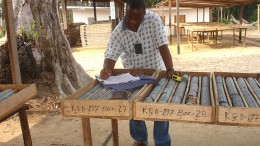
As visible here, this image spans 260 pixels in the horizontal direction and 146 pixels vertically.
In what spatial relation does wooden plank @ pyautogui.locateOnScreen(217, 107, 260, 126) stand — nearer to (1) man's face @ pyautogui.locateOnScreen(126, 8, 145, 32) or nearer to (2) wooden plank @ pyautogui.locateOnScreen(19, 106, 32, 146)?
(1) man's face @ pyautogui.locateOnScreen(126, 8, 145, 32)

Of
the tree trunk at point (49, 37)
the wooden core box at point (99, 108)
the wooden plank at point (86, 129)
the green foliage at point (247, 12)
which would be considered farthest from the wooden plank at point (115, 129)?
the green foliage at point (247, 12)

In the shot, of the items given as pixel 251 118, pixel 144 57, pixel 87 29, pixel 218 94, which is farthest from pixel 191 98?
pixel 87 29

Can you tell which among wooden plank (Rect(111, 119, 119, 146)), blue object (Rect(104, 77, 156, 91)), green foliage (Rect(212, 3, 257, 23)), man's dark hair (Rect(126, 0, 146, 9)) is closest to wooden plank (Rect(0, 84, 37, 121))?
blue object (Rect(104, 77, 156, 91))

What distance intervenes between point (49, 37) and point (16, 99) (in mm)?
3548

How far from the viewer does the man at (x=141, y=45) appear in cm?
307

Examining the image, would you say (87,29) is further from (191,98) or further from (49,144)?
(191,98)

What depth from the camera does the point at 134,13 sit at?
304cm

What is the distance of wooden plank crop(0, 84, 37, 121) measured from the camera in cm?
265

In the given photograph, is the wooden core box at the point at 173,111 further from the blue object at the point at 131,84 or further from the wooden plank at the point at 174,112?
the blue object at the point at 131,84

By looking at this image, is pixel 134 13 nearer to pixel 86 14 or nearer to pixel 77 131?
pixel 77 131

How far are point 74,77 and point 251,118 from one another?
17.0 ft

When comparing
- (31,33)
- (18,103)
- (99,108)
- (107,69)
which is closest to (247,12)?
(31,33)

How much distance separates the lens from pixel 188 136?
4297mm

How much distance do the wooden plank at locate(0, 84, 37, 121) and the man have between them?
75cm
